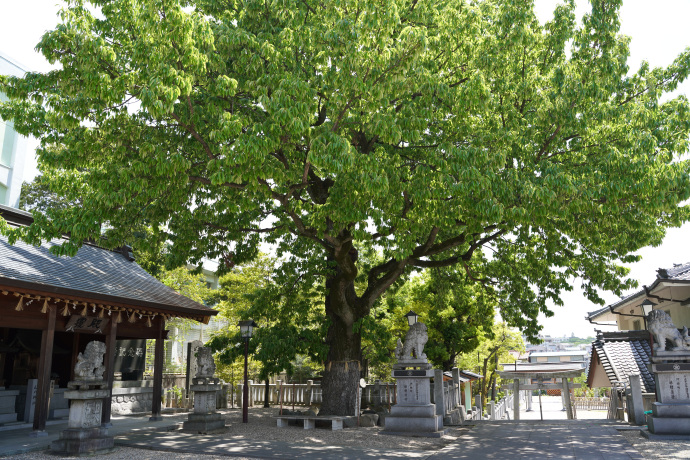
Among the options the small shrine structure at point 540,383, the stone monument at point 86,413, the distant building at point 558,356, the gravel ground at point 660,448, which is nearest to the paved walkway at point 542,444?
the gravel ground at point 660,448

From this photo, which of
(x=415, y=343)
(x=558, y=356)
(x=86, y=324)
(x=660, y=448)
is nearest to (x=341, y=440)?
(x=415, y=343)

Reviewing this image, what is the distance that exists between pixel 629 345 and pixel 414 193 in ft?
50.9

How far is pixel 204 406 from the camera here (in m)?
13.2

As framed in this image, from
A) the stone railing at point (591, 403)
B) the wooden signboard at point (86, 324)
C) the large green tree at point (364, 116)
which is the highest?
the large green tree at point (364, 116)

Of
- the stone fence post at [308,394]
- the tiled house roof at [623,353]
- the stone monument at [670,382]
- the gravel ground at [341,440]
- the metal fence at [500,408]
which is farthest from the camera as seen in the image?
the metal fence at [500,408]

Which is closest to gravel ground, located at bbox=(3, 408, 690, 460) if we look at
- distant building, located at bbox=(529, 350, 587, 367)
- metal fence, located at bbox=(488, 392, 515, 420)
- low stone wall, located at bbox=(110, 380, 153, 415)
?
low stone wall, located at bbox=(110, 380, 153, 415)

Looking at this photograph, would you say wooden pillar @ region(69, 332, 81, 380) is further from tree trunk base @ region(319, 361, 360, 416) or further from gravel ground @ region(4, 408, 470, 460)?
tree trunk base @ region(319, 361, 360, 416)

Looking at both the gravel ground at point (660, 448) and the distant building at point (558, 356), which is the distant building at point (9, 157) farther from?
the distant building at point (558, 356)

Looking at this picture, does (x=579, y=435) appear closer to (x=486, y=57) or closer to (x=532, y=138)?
(x=532, y=138)

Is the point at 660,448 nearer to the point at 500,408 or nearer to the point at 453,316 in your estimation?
the point at 453,316

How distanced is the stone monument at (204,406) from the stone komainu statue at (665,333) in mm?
11561

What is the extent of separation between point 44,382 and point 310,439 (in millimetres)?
6247

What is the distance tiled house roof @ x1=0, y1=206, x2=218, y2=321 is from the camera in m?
11.0

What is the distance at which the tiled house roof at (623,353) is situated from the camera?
19156mm
